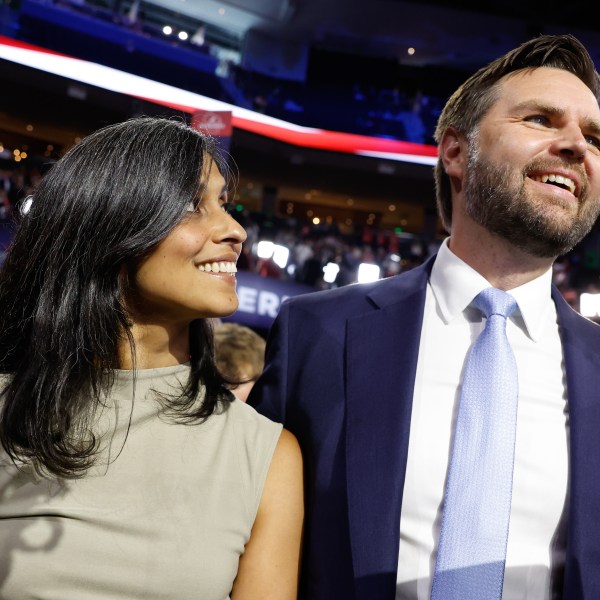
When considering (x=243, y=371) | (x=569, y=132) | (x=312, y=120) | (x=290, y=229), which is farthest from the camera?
(x=312, y=120)

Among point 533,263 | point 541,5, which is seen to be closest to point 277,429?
point 533,263

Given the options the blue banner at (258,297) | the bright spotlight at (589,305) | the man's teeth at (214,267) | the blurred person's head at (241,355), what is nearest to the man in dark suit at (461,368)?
the man's teeth at (214,267)

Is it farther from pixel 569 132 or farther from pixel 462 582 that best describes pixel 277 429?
pixel 569 132

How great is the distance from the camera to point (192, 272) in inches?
53.1

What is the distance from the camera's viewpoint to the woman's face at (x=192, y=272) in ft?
4.39

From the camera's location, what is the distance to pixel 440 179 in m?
1.86

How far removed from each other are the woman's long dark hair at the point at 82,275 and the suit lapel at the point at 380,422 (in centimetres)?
30

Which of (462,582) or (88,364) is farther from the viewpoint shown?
(88,364)

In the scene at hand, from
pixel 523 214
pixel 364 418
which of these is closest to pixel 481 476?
pixel 364 418

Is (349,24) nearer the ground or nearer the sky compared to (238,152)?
nearer the sky

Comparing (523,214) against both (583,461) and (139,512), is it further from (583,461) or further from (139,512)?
(139,512)

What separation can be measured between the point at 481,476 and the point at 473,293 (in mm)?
390

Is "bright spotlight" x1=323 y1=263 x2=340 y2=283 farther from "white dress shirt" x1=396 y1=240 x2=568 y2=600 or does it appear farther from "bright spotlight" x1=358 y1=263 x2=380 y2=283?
"white dress shirt" x1=396 y1=240 x2=568 y2=600

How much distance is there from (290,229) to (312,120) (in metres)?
3.66
